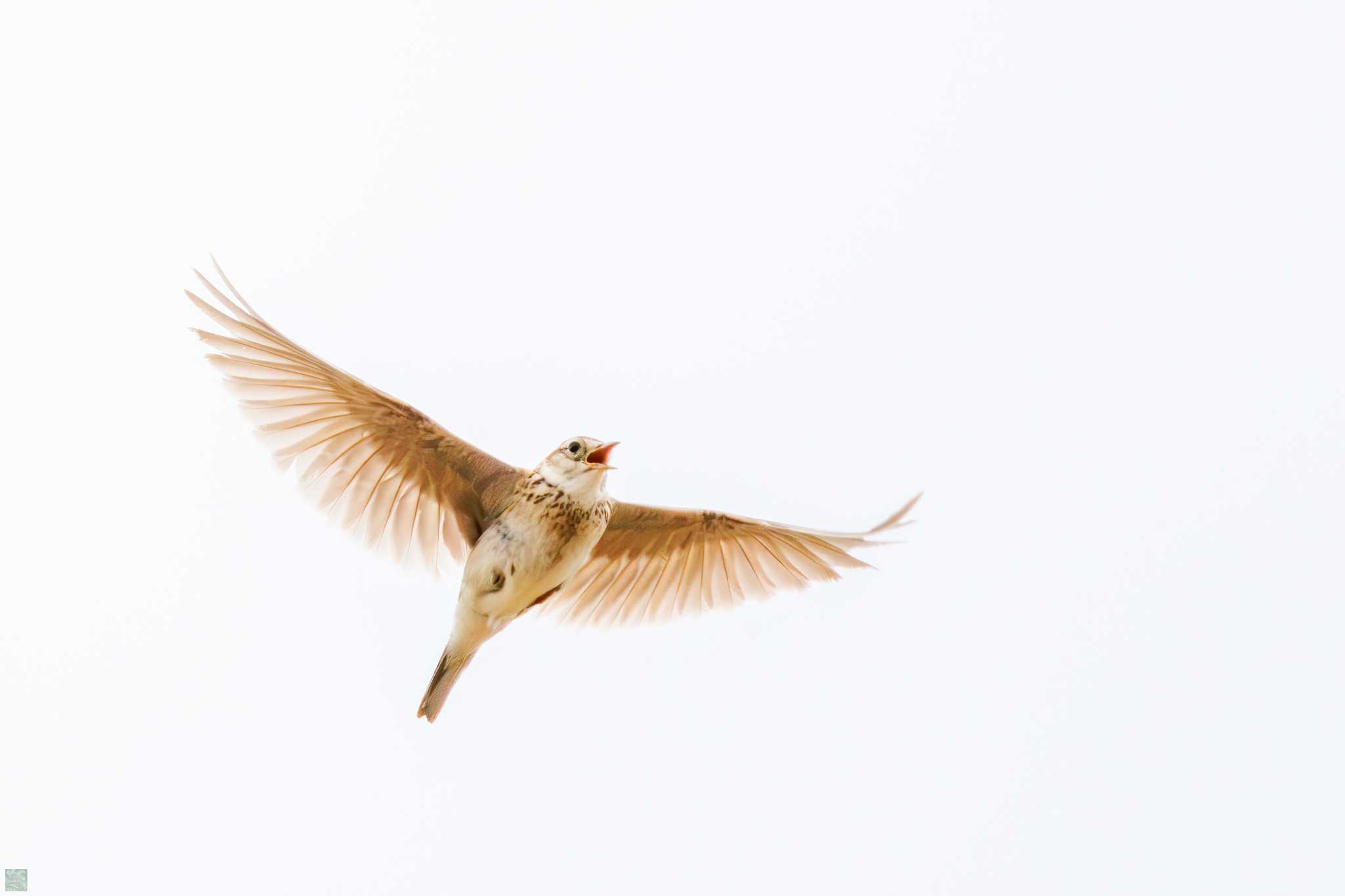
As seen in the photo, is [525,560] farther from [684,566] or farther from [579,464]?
[684,566]

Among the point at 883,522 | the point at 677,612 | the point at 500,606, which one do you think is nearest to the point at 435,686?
the point at 500,606

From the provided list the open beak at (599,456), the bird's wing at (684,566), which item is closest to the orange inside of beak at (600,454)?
the open beak at (599,456)

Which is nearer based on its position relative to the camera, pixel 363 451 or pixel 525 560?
pixel 525 560

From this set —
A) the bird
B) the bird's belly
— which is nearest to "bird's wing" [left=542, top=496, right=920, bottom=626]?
the bird

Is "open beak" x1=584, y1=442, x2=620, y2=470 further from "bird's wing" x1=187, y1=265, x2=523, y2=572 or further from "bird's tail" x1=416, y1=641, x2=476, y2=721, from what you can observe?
"bird's tail" x1=416, y1=641, x2=476, y2=721

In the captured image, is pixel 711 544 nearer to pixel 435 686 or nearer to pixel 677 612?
pixel 677 612

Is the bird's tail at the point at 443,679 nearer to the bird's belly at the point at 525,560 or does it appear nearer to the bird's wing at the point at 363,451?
the bird's belly at the point at 525,560

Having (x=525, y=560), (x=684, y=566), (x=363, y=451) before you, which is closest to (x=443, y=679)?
(x=525, y=560)
